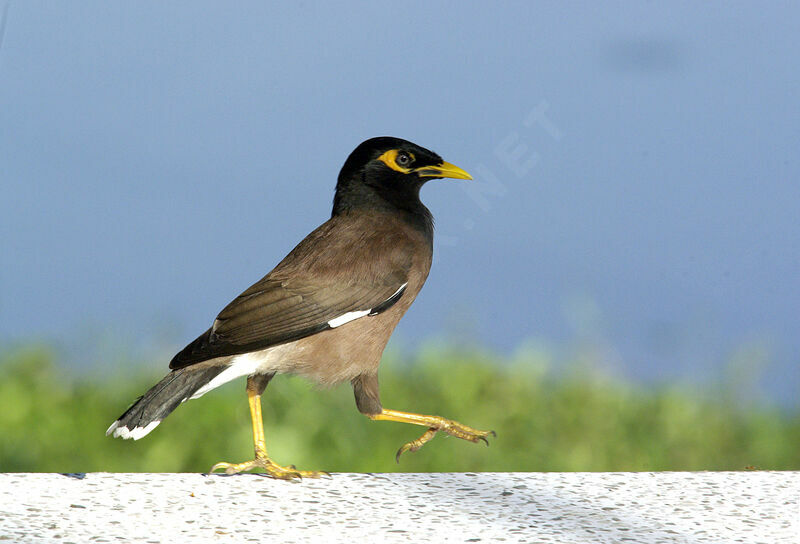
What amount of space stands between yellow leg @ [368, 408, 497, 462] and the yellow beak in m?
1.16

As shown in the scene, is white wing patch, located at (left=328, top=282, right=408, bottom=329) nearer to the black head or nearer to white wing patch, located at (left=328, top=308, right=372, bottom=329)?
white wing patch, located at (left=328, top=308, right=372, bottom=329)

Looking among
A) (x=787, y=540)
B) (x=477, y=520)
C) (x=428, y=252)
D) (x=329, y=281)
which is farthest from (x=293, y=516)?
(x=787, y=540)

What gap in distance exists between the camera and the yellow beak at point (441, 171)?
4.70m

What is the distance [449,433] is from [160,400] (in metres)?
1.41

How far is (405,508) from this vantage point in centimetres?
382

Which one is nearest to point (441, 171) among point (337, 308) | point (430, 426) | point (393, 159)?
point (393, 159)

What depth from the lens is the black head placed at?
4.73 metres

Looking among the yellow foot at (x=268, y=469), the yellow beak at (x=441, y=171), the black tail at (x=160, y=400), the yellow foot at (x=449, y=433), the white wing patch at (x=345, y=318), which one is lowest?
the yellow foot at (x=268, y=469)

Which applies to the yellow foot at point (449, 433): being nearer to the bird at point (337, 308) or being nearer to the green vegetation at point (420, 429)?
the bird at point (337, 308)

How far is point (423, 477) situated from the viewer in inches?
171

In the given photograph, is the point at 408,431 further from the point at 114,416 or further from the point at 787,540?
the point at 787,540

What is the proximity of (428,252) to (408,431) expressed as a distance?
120 cm

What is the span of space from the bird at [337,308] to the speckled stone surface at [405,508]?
26 centimetres

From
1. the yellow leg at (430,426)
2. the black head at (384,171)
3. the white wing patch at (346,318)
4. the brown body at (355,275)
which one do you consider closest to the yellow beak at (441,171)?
the black head at (384,171)
